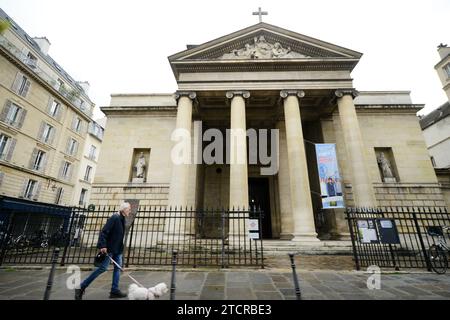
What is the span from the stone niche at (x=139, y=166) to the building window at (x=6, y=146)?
Answer: 1215cm

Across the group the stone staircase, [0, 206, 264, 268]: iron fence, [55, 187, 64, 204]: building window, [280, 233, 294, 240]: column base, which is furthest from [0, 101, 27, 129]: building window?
[280, 233, 294, 240]: column base

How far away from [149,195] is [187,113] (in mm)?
5712

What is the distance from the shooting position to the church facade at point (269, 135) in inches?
468

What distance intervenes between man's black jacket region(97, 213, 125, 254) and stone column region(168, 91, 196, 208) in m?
6.12

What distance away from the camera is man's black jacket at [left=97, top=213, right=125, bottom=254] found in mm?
4164

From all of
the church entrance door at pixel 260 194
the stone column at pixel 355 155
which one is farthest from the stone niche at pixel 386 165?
the church entrance door at pixel 260 194

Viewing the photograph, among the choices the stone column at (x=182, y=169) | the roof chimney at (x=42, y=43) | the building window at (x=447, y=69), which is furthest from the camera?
the building window at (x=447, y=69)

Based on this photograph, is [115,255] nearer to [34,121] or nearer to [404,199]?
[404,199]

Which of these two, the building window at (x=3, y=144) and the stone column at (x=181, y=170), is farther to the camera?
the building window at (x=3, y=144)

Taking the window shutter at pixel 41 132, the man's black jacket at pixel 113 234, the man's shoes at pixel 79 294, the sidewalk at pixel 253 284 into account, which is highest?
the window shutter at pixel 41 132

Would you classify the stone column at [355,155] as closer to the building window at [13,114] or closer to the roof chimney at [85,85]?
the building window at [13,114]

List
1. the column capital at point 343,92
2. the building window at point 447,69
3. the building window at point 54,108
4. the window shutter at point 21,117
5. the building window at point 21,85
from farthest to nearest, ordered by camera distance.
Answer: the building window at point 447,69
the building window at point 54,108
the window shutter at point 21,117
the building window at point 21,85
the column capital at point 343,92

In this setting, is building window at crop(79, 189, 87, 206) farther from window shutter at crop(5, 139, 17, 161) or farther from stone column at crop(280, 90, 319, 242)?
stone column at crop(280, 90, 319, 242)

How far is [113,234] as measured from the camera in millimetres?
4273
